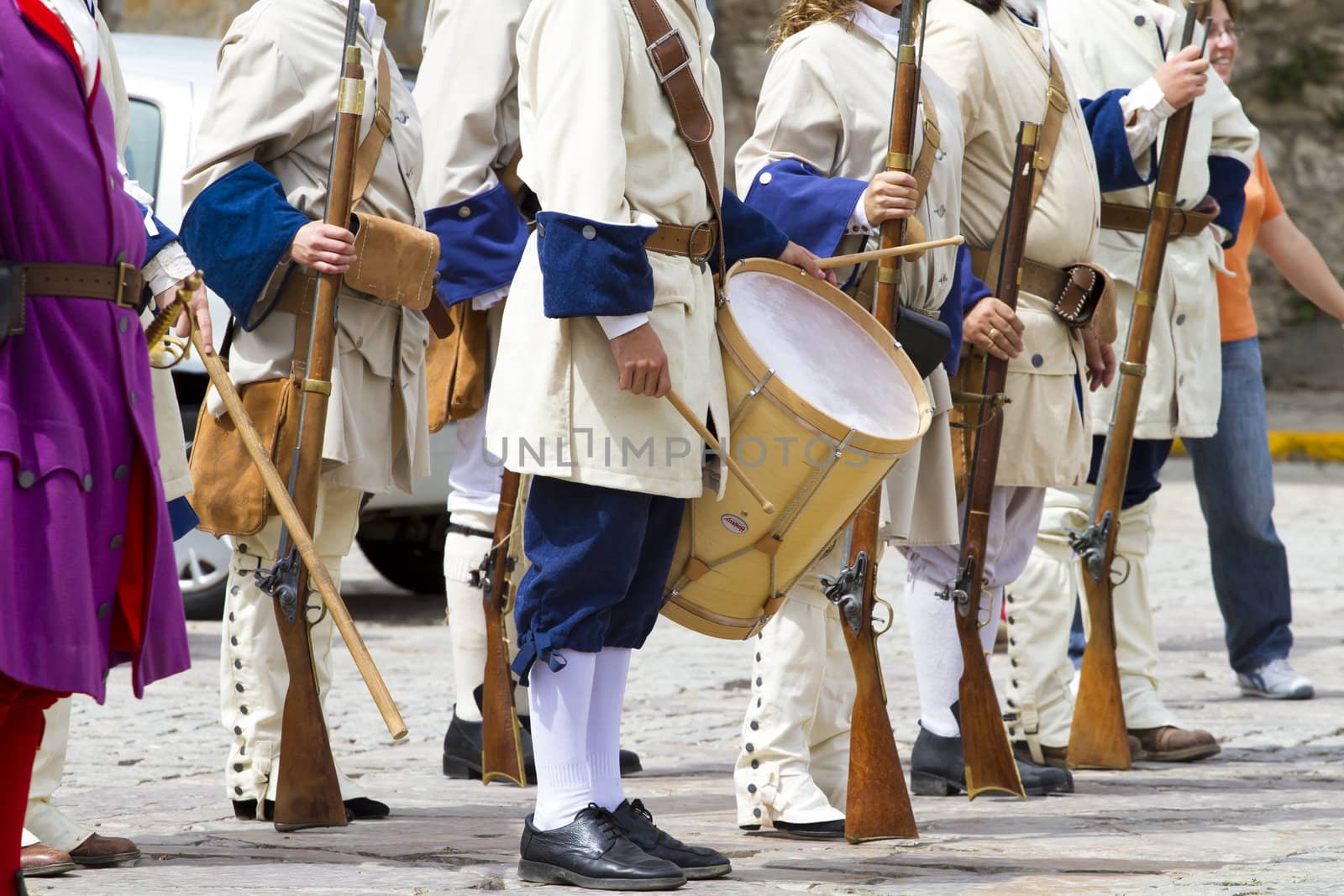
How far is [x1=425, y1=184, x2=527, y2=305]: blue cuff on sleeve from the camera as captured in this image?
16.6ft

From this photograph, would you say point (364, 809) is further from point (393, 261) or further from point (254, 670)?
point (393, 261)

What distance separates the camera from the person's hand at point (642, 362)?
3.58 metres

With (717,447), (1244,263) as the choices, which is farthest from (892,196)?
(1244,263)

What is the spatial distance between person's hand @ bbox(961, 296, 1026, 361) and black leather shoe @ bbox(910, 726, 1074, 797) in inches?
39.3

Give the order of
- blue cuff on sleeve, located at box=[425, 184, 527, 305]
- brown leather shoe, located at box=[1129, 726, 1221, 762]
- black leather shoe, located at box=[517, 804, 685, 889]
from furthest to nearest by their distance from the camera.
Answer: brown leather shoe, located at box=[1129, 726, 1221, 762] < blue cuff on sleeve, located at box=[425, 184, 527, 305] < black leather shoe, located at box=[517, 804, 685, 889]

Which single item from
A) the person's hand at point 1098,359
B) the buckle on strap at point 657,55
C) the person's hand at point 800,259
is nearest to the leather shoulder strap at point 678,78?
the buckle on strap at point 657,55

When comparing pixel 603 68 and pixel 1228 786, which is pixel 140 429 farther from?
pixel 1228 786

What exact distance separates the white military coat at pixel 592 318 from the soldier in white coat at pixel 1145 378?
2008mm

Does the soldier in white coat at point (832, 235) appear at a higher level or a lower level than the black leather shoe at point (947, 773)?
higher

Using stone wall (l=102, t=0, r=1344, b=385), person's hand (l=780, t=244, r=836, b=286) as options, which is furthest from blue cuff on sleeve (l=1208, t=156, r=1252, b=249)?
stone wall (l=102, t=0, r=1344, b=385)

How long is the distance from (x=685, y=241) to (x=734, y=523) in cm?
57

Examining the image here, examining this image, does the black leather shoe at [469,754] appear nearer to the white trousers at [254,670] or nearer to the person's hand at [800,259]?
the white trousers at [254,670]

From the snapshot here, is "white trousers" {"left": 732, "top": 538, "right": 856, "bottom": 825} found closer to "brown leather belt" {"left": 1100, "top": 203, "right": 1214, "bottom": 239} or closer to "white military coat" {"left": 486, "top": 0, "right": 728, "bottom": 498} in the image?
"white military coat" {"left": 486, "top": 0, "right": 728, "bottom": 498}

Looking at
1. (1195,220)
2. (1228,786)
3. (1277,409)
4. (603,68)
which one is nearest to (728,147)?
(1277,409)
